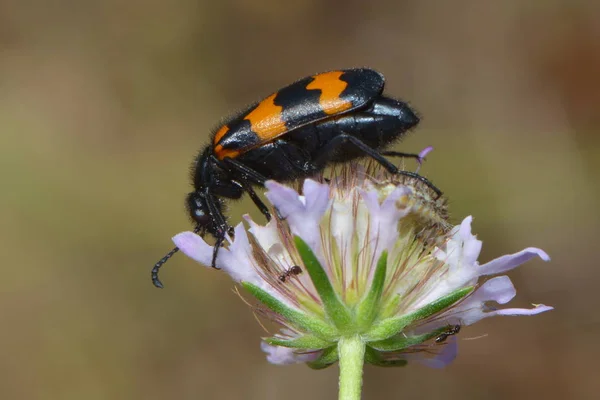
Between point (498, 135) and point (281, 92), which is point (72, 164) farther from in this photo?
point (281, 92)

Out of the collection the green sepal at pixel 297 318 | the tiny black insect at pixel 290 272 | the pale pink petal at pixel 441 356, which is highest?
the tiny black insect at pixel 290 272

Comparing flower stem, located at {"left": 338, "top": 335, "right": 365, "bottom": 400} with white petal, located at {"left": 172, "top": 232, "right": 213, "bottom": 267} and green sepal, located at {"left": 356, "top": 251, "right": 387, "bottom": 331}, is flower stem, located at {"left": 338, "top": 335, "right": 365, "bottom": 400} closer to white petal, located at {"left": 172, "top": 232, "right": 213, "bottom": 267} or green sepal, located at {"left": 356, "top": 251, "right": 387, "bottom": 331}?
green sepal, located at {"left": 356, "top": 251, "right": 387, "bottom": 331}

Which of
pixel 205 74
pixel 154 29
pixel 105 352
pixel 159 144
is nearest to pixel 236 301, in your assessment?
pixel 105 352

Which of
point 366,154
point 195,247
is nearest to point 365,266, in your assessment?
point 366,154

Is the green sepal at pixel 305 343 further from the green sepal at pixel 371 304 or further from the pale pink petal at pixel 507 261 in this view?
the pale pink petal at pixel 507 261

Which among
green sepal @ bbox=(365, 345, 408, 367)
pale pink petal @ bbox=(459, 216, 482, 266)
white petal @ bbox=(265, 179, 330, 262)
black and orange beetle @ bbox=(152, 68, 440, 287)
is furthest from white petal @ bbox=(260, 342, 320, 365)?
pale pink petal @ bbox=(459, 216, 482, 266)

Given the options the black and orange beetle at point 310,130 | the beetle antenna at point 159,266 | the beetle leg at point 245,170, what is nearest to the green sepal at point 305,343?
the black and orange beetle at point 310,130
